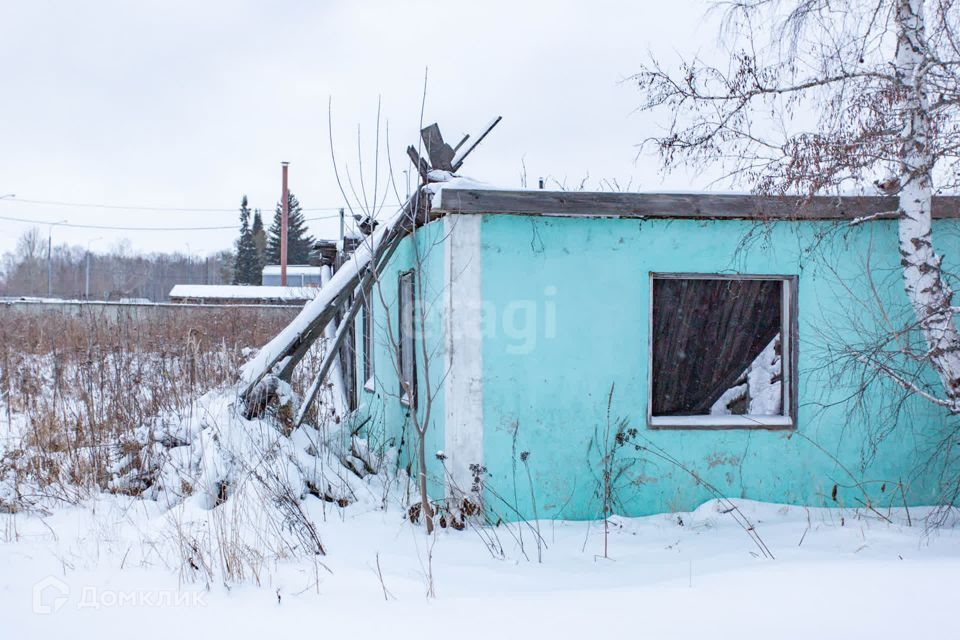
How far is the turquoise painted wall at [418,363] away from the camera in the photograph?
581 centimetres

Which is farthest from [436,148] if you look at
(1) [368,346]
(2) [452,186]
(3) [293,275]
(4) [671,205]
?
(3) [293,275]

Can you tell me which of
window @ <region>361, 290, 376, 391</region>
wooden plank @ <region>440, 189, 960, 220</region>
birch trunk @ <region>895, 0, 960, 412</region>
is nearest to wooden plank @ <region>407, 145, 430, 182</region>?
wooden plank @ <region>440, 189, 960, 220</region>

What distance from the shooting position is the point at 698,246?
18.7ft

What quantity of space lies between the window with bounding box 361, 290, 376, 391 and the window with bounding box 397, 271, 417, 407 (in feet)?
3.69

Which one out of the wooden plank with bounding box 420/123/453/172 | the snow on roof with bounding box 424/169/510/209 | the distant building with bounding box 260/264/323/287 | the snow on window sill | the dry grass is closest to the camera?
the snow on roof with bounding box 424/169/510/209

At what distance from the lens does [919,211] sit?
5258 millimetres

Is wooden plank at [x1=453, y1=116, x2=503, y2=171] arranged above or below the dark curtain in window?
above

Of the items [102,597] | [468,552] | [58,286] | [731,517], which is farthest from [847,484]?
[58,286]

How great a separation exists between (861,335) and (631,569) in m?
2.83

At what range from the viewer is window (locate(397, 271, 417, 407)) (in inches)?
263

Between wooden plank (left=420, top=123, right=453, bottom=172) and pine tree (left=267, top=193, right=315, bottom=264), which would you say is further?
pine tree (left=267, top=193, right=315, bottom=264)

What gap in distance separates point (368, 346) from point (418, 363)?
118 inches

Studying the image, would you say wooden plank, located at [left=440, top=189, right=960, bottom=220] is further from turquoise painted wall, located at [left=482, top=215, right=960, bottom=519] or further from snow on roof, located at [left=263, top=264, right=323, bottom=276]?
snow on roof, located at [left=263, top=264, right=323, bottom=276]

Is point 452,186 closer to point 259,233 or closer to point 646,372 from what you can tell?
point 646,372
